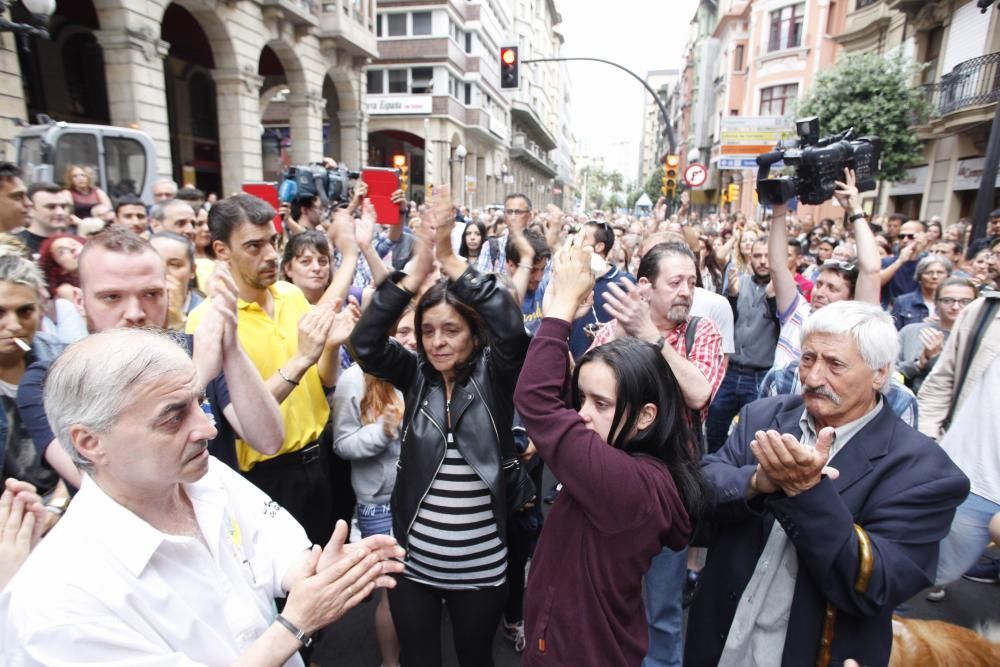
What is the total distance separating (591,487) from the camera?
156cm

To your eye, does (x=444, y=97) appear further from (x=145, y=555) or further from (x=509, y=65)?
(x=145, y=555)

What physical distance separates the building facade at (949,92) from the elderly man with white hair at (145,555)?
1801 centimetres

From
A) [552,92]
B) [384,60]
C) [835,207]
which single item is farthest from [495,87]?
[552,92]

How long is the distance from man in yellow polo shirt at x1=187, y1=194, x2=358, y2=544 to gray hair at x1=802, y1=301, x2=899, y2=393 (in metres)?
1.93

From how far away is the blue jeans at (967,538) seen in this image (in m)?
2.35

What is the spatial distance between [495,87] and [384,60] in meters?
11.7

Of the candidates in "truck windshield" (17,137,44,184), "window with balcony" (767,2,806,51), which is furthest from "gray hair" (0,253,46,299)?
"window with balcony" (767,2,806,51)

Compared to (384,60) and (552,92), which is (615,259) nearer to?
(384,60)

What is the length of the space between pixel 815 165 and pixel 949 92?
17452mm

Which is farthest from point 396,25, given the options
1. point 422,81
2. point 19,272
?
point 19,272

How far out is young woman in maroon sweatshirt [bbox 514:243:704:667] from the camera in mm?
1602

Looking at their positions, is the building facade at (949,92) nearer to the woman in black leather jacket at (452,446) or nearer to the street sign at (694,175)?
the street sign at (694,175)

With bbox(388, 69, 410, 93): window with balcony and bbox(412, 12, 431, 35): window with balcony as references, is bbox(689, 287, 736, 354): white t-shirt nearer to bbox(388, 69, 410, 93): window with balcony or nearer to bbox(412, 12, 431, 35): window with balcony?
bbox(388, 69, 410, 93): window with balcony

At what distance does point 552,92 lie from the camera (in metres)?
72.1
